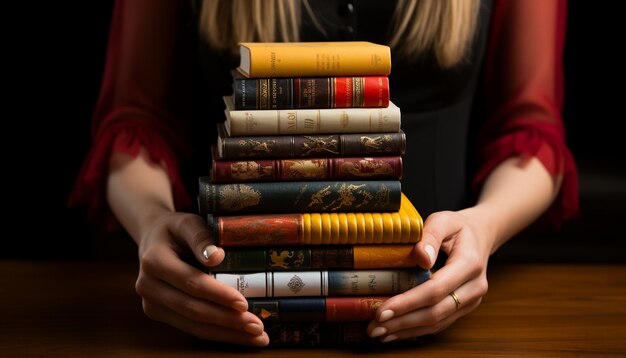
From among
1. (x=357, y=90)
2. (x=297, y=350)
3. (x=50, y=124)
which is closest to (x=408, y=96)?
(x=357, y=90)

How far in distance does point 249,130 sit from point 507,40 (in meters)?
0.68

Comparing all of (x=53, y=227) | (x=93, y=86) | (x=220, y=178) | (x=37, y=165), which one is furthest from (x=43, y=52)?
(x=220, y=178)

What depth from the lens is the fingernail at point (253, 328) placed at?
93cm

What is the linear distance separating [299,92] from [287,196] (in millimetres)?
111

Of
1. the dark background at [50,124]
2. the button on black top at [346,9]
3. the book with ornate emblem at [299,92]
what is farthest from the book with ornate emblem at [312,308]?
the dark background at [50,124]

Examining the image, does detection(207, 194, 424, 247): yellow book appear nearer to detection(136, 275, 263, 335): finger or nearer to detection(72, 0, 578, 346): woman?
detection(136, 275, 263, 335): finger

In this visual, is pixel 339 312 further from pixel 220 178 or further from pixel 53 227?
pixel 53 227

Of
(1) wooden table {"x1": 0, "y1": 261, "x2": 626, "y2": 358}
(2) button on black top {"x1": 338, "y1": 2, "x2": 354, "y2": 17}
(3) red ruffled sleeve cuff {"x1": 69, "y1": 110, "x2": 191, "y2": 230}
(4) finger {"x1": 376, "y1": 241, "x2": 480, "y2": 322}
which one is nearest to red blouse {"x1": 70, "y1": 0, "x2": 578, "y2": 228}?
(3) red ruffled sleeve cuff {"x1": 69, "y1": 110, "x2": 191, "y2": 230}

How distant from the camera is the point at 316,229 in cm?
93

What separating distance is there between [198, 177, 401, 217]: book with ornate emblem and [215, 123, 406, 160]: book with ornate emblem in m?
0.03

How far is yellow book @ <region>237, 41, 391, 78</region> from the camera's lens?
0.94m

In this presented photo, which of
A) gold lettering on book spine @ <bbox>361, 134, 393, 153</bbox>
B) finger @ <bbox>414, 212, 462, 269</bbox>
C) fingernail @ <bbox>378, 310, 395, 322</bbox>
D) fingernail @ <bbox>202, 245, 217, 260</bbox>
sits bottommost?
fingernail @ <bbox>378, 310, 395, 322</bbox>

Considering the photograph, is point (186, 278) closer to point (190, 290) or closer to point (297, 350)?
point (190, 290)

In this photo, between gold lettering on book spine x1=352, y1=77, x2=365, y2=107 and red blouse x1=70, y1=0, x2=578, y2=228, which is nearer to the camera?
gold lettering on book spine x1=352, y1=77, x2=365, y2=107
